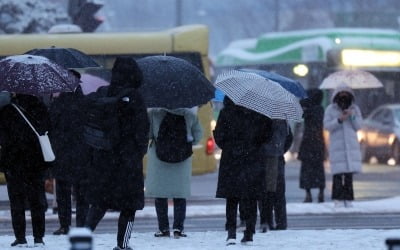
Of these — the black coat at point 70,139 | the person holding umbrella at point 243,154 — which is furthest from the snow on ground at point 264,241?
the black coat at point 70,139

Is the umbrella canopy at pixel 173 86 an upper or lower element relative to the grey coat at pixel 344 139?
upper

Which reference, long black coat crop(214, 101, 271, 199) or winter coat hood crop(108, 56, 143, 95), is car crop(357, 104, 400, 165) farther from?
winter coat hood crop(108, 56, 143, 95)

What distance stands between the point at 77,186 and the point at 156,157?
3.30 feet

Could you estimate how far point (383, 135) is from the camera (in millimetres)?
33844

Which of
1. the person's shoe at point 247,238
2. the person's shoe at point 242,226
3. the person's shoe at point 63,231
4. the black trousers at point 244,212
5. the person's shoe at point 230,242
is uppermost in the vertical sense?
the black trousers at point 244,212

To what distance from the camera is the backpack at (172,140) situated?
13852mm

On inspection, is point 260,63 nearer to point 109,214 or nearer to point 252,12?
point 109,214

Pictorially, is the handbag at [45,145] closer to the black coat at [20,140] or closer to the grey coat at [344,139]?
the black coat at [20,140]

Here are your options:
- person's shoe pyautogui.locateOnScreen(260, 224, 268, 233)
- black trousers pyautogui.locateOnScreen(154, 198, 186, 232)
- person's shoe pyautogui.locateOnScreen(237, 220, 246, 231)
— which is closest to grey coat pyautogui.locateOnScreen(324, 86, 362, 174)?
person's shoe pyautogui.locateOnScreen(237, 220, 246, 231)

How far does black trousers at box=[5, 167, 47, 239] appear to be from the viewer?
12594 millimetres

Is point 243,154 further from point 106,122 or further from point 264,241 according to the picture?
point 106,122

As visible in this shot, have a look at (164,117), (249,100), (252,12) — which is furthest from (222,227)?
(252,12)

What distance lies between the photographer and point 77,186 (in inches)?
572

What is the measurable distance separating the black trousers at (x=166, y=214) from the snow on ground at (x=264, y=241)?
0.17 m
